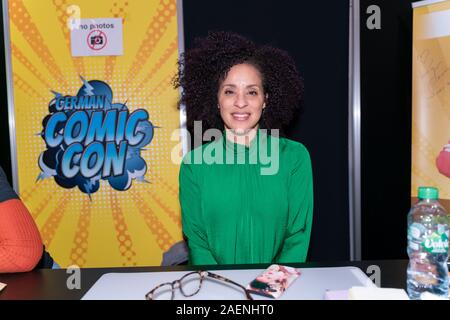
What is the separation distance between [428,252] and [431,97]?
5.34ft

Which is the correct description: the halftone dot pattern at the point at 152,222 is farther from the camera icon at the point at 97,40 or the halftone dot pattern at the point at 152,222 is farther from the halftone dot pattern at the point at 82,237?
the camera icon at the point at 97,40

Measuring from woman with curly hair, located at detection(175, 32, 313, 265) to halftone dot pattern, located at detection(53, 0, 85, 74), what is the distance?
1.33 meters

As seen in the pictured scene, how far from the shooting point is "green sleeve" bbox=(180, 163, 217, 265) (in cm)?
165

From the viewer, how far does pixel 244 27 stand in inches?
110

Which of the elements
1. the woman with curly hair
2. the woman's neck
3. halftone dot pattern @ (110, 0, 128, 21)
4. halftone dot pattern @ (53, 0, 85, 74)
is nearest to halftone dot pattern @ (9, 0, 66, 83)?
halftone dot pattern @ (53, 0, 85, 74)

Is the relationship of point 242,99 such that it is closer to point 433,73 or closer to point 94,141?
point 433,73

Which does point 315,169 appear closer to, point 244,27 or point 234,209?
point 244,27

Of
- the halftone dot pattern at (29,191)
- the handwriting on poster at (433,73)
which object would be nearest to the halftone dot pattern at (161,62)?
the halftone dot pattern at (29,191)

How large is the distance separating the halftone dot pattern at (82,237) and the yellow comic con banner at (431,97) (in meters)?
2.16

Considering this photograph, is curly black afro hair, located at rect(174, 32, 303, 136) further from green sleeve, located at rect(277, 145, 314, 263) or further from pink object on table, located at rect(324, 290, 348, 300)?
pink object on table, located at rect(324, 290, 348, 300)

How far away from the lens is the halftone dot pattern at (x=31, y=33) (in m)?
2.79

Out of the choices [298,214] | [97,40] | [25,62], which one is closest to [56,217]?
[25,62]

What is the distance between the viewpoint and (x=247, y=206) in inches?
65.8

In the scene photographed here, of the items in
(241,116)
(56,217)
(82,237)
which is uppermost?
(241,116)
